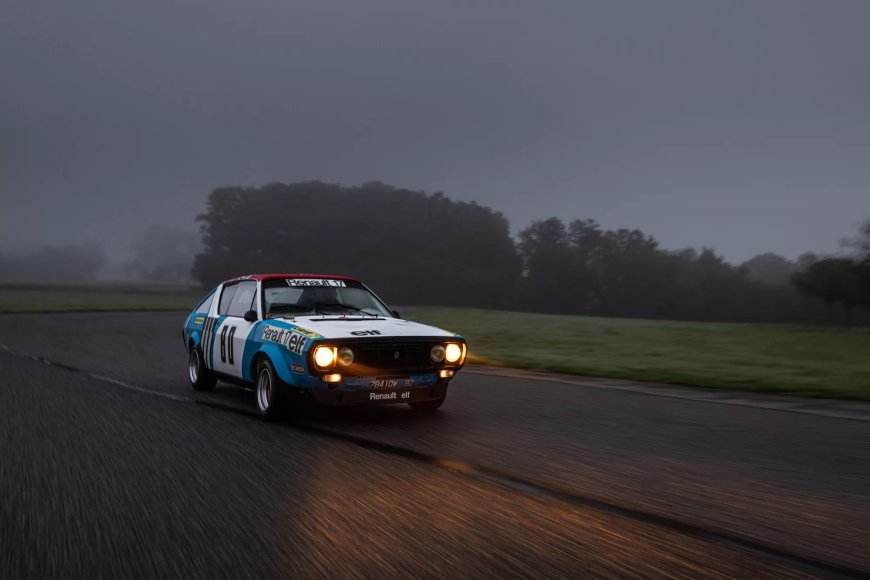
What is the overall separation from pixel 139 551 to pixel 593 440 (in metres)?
4.00

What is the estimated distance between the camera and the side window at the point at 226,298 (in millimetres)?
9461

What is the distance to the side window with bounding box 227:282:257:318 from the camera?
8.85 metres

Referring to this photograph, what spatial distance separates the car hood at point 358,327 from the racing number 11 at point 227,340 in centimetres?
93

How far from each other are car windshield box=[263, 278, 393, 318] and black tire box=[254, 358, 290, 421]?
703mm

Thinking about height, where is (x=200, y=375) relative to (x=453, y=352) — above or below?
below

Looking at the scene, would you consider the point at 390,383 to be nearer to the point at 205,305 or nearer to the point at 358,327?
the point at 358,327

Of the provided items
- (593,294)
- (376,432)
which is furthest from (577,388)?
(593,294)

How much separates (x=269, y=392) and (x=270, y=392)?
5cm

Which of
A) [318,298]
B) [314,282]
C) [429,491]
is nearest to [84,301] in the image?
[314,282]

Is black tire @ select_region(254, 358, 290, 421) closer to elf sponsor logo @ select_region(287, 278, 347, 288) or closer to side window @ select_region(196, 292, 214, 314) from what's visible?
elf sponsor logo @ select_region(287, 278, 347, 288)

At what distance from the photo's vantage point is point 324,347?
23.3 feet

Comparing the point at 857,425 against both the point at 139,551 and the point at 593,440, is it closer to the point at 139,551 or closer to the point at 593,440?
the point at 593,440

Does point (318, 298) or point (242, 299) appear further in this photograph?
point (242, 299)

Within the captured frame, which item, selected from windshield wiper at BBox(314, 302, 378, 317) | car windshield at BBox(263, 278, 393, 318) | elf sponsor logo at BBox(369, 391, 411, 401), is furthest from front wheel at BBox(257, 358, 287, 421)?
windshield wiper at BBox(314, 302, 378, 317)
